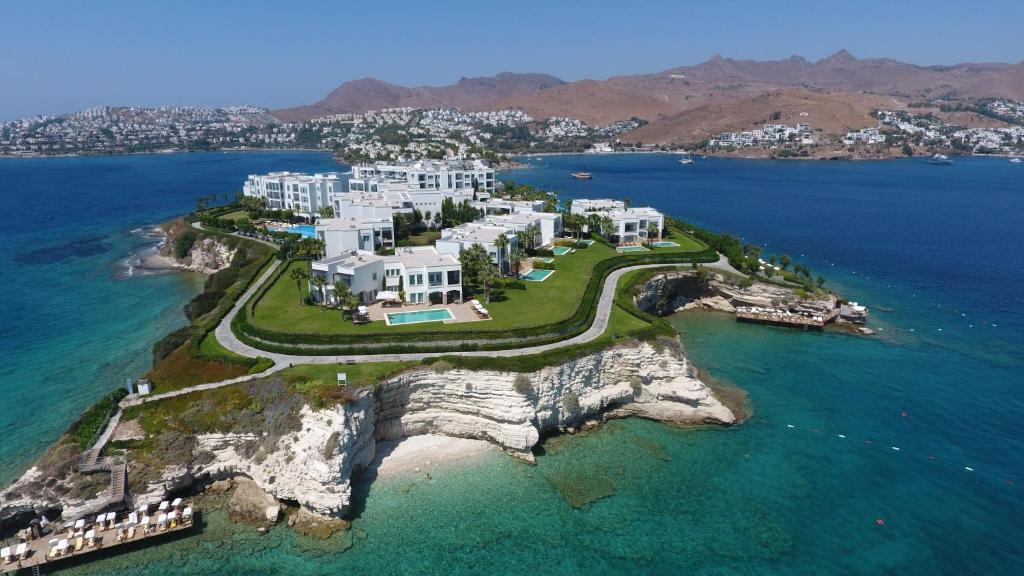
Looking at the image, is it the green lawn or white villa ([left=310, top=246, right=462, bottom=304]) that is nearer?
the green lawn

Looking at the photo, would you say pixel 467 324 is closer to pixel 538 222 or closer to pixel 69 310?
pixel 538 222

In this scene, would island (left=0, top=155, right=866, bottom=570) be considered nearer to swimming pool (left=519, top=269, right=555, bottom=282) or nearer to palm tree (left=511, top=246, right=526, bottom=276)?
swimming pool (left=519, top=269, right=555, bottom=282)

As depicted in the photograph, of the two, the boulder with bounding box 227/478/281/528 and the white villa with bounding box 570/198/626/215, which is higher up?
the white villa with bounding box 570/198/626/215

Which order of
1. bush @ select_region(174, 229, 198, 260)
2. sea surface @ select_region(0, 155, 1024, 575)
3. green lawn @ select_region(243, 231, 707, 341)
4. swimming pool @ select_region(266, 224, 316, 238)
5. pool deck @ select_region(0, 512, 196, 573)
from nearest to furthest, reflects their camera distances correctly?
1. pool deck @ select_region(0, 512, 196, 573)
2. sea surface @ select_region(0, 155, 1024, 575)
3. green lawn @ select_region(243, 231, 707, 341)
4. swimming pool @ select_region(266, 224, 316, 238)
5. bush @ select_region(174, 229, 198, 260)

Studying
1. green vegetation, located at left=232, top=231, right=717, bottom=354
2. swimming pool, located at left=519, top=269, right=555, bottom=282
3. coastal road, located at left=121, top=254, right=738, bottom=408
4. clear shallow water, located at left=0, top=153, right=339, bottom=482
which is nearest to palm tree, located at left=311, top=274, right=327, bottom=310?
green vegetation, located at left=232, top=231, right=717, bottom=354

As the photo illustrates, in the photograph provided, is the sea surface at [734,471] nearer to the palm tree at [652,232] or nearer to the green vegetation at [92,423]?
the green vegetation at [92,423]

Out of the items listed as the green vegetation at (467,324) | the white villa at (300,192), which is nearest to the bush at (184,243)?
the white villa at (300,192)

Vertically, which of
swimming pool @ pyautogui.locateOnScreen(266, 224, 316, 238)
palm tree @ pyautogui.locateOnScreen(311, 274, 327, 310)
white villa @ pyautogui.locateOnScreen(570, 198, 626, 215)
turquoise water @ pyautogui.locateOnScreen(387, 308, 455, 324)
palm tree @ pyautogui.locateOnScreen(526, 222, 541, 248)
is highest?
white villa @ pyautogui.locateOnScreen(570, 198, 626, 215)
